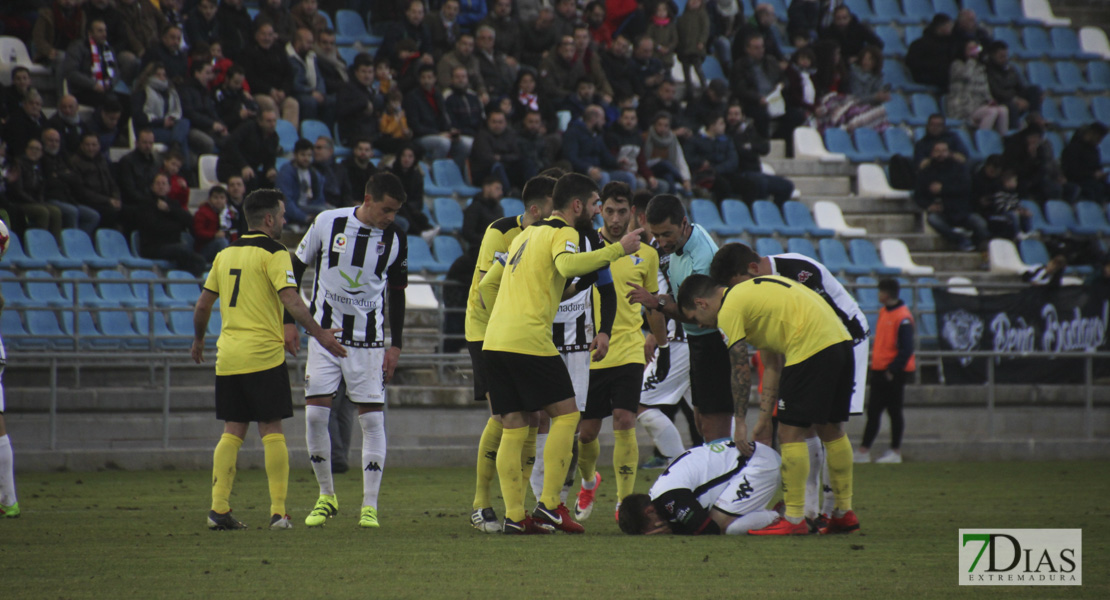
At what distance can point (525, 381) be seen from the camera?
24.4 feet

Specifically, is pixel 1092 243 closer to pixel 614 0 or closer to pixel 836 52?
pixel 836 52

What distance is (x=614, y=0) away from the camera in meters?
21.2

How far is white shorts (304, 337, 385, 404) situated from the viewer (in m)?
8.32

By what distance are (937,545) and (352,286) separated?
13.0ft

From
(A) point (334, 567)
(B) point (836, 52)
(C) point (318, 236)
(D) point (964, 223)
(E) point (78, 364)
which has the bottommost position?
(A) point (334, 567)

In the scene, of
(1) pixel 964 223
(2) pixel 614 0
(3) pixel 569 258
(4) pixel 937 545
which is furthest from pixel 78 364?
(1) pixel 964 223

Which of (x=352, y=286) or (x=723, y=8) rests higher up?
(x=723, y=8)

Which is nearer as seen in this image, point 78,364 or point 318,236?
point 318,236

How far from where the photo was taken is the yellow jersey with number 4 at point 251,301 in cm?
792

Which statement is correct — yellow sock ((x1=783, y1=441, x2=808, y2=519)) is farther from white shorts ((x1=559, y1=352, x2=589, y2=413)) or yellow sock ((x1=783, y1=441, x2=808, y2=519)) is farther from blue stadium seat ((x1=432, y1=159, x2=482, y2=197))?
blue stadium seat ((x1=432, y1=159, x2=482, y2=197))

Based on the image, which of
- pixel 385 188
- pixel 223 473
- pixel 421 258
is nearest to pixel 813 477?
pixel 385 188

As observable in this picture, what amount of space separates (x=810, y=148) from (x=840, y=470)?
573 inches

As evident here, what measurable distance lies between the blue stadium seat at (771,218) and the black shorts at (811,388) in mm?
11334

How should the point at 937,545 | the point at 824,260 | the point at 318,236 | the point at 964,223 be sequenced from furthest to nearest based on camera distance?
the point at 964,223 → the point at 824,260 → the point at 318,236 → the point at 937,545
